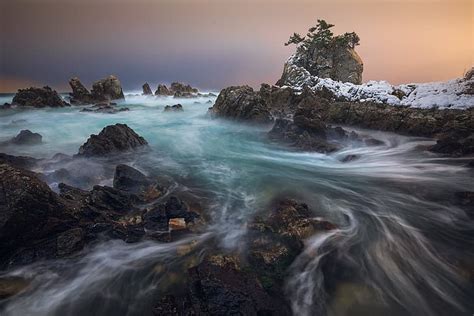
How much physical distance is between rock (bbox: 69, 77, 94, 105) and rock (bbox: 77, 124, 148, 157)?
29.8 m

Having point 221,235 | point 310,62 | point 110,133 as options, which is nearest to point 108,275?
point 221,235

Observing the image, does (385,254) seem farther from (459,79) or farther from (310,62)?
(310,62)

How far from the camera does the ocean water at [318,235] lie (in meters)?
5.23

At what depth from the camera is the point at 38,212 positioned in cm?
605

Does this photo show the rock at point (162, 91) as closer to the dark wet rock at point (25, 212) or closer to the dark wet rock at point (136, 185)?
the dark wet rock at point (136, 185)

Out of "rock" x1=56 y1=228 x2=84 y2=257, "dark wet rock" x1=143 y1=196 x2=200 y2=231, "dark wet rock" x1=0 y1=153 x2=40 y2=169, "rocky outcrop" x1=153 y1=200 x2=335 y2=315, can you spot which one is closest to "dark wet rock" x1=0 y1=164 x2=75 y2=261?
"rock" x1=56 y1=228 x2=84 y2=257

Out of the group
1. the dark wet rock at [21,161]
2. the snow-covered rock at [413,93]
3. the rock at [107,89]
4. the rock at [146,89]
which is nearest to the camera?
the dark wet rock at [21,161]

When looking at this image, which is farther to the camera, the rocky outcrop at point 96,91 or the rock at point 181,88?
the rock at point 181,88

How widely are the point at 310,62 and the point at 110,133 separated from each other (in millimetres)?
30315

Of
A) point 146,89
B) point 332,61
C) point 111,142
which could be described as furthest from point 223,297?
point 146,89

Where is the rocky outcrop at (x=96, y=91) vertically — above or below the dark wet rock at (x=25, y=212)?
above

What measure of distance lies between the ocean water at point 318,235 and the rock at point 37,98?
23.4m

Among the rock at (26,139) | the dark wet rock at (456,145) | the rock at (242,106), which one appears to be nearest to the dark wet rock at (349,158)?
the dark wet rock at (456,145)

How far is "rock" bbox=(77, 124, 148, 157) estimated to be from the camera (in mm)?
12844
